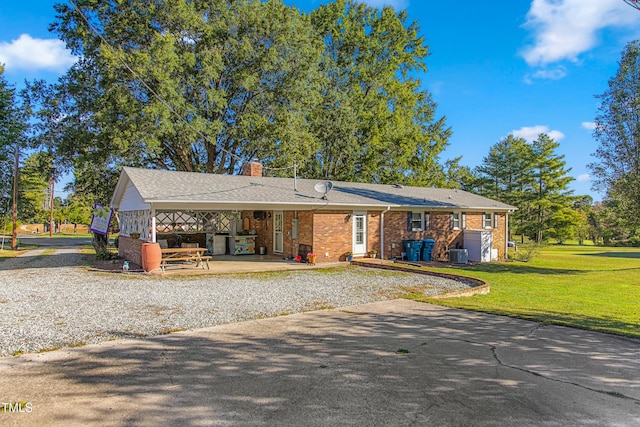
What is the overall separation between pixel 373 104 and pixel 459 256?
16.9 metres

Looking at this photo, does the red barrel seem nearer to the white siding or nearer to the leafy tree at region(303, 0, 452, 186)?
the white siding

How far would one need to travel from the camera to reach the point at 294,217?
17250 mm

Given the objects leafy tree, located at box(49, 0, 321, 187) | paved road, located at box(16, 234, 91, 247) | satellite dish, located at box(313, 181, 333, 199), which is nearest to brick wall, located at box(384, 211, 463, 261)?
satellite dish, located at box(313, 181, 333, 199)

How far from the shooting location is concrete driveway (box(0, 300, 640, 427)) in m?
3.48

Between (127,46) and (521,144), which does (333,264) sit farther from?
(521,144)

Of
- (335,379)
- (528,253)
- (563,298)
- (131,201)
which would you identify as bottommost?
(563,298)

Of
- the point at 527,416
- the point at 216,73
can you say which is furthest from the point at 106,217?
the point at 527,416

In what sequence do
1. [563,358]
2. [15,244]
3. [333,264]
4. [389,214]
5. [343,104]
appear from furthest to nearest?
[343,104] → [15,244] → [389,214] → [333,264] → [563,358]

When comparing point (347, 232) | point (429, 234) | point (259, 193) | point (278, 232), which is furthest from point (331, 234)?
point (429, 234)

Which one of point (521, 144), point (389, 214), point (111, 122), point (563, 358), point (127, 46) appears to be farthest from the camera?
point (521, 144)

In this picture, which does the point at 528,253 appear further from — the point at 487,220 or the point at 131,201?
the point at 131,201

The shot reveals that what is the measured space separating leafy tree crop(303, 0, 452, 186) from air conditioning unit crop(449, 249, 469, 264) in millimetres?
13591

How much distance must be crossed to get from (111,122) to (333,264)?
14.4 meters

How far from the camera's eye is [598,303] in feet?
32.9
